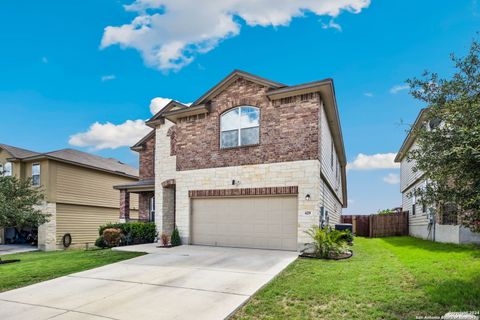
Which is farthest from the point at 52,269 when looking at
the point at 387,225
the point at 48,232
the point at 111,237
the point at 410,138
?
the point at 387,225

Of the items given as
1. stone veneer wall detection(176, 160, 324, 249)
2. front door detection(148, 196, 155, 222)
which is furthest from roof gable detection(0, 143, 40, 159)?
stone veneer wall detection(176, 160, 324, 249)

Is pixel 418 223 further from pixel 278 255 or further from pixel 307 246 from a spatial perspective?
pixel 278 255

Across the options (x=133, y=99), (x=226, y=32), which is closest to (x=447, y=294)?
(x=226, y=32)

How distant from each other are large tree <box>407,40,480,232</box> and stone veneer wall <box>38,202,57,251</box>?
70.4ft

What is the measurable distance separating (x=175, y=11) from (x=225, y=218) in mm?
8236

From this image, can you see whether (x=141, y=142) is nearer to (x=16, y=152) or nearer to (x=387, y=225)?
(x=16, y=152)

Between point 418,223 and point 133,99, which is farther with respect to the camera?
point 133,99

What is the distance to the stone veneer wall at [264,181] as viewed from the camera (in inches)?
453

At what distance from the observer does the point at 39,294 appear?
7.15m

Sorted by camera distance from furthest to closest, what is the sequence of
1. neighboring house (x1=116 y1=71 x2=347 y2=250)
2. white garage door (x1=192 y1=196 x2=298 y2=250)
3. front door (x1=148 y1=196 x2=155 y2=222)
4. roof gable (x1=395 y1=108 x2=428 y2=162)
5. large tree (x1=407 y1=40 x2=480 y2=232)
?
front door (x1=148 y1=196 x2=155 y2=222)
white garage door (x1=192 y1=196 x2=298 y2=250)
neighboring house (x1=116 y1=71 x2=347 y2=250)
roof gable (x1=395 y1=108 x2=428 y2=162)
large tree (x1=407 y1=40 x2=480 y2=232)

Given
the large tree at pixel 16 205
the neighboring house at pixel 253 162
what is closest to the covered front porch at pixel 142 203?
the large tree at pixel 16 205

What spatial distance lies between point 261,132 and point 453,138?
7.72 meters

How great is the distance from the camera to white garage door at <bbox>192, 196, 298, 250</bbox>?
1205 centimetres

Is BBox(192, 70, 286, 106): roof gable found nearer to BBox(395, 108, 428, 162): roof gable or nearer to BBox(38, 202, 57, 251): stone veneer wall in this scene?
BBox(395, 108, 428, 162): roof gable
